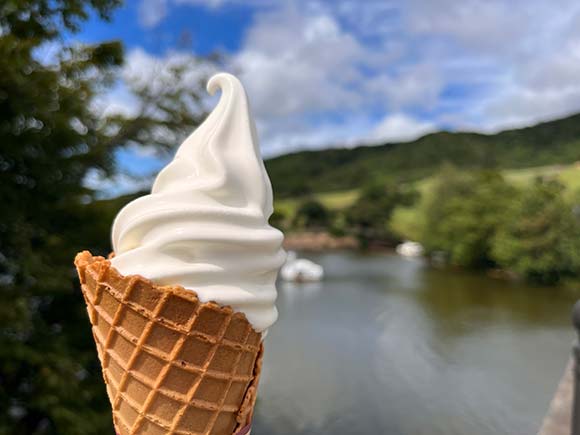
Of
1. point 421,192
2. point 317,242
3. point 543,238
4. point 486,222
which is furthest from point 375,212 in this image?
point 543,238

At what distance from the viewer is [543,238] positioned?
13508 mm

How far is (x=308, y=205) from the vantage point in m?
25.0

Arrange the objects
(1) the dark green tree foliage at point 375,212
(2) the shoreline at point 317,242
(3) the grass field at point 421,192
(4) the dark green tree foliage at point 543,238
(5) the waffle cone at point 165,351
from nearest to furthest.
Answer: (5) the waffle cone at point 165,351, (4) the dark green tree foliage at point 543,238, (3) the grass field at point 421,192, (2) the shoreline at point 317,242, (1) the dark green tree foliage at point 375,212

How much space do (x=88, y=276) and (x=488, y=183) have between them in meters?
18.4

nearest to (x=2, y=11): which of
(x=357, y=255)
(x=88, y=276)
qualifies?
(x=88, y=276)

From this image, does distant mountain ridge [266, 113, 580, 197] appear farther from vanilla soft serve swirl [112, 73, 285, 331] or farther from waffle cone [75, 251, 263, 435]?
waffle cone [75, 251, 263, 435]

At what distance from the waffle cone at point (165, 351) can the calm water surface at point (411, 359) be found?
9.23 ft

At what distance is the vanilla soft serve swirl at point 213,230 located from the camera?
109 centimetres

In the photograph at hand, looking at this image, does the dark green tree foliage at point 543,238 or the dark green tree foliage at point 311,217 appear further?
the dark green tree foliage at point 311,217

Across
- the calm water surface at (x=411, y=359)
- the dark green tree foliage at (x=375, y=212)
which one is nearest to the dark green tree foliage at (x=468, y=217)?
the calm water surface at (x=411, y=359)

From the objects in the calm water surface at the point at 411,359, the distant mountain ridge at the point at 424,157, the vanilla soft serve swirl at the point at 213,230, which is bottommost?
the calm water surface at the point at 411,359

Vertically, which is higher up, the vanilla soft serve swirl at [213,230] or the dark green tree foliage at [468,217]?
the dark green tree foliage at [468,217]

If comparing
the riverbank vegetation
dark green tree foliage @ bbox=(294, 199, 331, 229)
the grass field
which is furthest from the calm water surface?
dark green tree foliage @ bbox=(294, 199, 331, 229)

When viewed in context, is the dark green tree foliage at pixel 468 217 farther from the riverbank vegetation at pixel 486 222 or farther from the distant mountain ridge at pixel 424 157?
the distant mountain ridge at pixel 424 157
